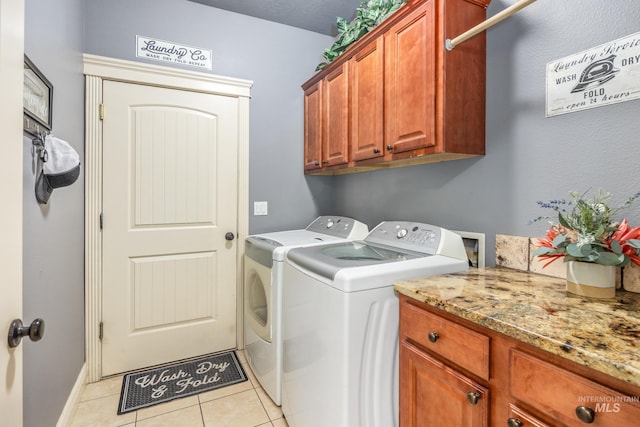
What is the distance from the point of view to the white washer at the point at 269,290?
176cm

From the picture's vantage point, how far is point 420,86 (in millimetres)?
1481

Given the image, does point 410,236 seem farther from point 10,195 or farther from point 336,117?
point 10,195

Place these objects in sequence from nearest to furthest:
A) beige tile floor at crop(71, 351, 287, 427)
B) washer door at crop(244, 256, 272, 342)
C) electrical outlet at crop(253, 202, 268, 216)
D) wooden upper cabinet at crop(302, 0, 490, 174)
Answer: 1. wooden upper cabinet at crop(302, 0, 490, 174)
2. beige tile floor at crop(71, 351, 287, 427)
3. washer door at crop(244, 256, 272, 342)
4. electrical outlet at crop(253, 202, 268, 216)

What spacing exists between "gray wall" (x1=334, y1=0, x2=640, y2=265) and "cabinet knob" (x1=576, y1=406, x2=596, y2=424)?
0.78m

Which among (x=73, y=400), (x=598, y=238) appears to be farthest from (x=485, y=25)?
(x=73, y=400)

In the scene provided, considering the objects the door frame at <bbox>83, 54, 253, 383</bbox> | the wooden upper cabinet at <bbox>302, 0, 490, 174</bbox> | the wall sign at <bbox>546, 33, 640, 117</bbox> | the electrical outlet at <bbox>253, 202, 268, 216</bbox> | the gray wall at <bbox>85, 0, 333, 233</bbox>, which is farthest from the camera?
the electrical outlet at <bbox>253, 202, 268, 216</bbox>

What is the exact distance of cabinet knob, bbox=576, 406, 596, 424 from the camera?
0.64 m

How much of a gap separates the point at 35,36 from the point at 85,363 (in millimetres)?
1904

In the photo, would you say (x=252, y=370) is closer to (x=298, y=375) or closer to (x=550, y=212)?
(x=298, y=375)

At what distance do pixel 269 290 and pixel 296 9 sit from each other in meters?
2.09

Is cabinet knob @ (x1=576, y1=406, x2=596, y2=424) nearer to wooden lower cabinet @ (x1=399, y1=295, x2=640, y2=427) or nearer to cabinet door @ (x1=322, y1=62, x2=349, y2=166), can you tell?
wooden lower cabinet @ (x1=399, y1=295, x2=640, y2=427)

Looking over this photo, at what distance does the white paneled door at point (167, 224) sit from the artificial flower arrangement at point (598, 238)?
2.05 m

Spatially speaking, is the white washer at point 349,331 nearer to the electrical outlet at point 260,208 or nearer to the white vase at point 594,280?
the white vase at point 594,280

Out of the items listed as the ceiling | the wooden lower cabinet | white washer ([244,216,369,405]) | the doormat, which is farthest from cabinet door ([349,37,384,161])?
the doormat
